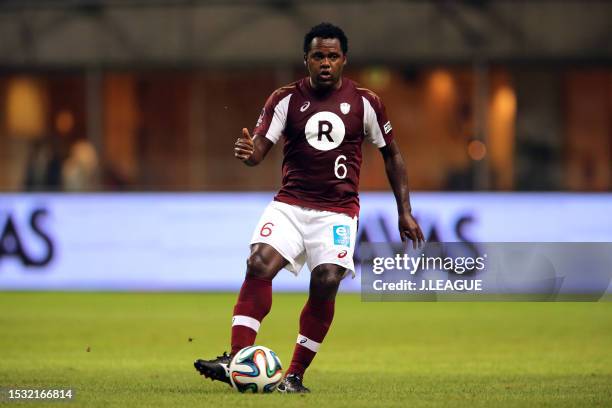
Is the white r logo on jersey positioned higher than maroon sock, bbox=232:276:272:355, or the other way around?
the white r logo on jersey

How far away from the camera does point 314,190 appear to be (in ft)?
28.9

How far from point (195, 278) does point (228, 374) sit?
1028 cm

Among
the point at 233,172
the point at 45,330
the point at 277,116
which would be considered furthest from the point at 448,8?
the point at 277,116

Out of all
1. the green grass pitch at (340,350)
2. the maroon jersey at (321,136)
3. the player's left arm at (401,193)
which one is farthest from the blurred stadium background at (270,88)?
the maroon jersey at (321,136)

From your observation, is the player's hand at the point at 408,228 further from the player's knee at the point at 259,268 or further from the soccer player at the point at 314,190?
the player's knee at the point at 259,268

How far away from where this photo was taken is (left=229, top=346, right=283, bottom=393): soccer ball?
27.5ft

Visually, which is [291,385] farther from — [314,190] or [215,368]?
[314,190]

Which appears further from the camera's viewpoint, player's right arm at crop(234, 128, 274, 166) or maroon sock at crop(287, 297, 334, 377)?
maroon sock at crop(287, 297, 334, 377)

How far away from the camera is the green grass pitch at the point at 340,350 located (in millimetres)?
8617

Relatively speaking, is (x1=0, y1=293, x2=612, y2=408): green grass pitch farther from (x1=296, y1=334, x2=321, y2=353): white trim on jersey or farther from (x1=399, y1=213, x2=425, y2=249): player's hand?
(x1=399, y1=213, x2=425, y2=249): player's hand

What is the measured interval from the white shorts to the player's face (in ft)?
2.77

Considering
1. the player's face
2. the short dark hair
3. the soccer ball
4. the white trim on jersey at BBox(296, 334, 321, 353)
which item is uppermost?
the short dark hair

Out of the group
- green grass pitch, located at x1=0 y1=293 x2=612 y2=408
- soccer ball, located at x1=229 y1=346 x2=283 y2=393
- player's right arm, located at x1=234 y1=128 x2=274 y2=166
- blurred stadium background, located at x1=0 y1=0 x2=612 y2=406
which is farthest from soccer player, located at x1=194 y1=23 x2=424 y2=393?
blurred stadium background, located at x1=0 y1=0 x2=612 y2=406

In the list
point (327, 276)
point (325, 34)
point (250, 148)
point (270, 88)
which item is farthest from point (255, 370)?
point (270, 88)
